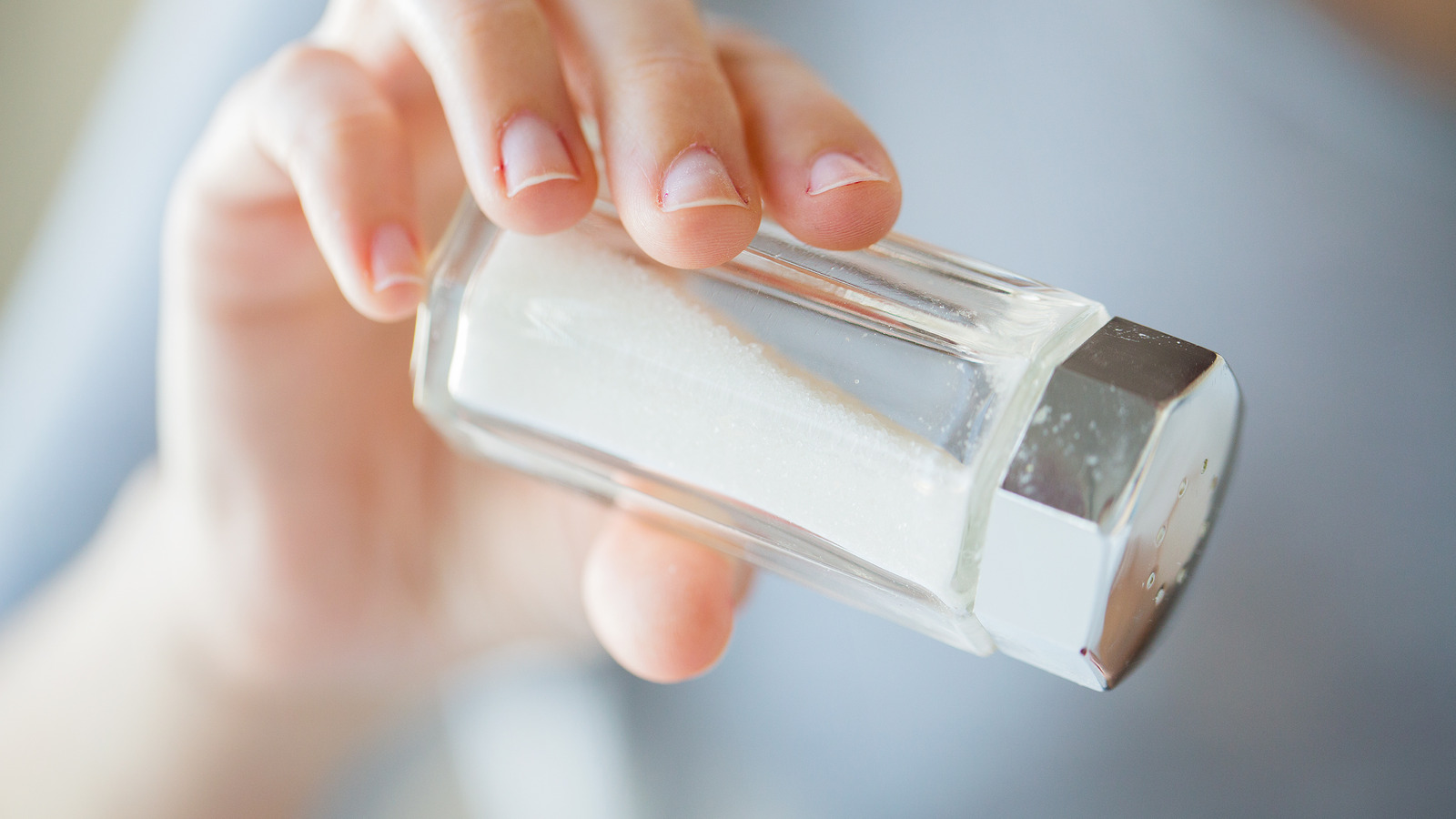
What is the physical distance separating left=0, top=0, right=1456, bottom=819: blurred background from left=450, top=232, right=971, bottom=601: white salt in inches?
13.8

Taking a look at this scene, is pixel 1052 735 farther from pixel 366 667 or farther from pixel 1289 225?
pixel 366 667

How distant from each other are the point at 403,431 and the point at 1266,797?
0.50 metres

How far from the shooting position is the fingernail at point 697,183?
0.87 ft

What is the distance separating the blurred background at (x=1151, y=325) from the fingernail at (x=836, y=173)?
327 mm

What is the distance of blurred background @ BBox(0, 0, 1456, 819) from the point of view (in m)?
0.49

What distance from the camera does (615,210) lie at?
0.32 metres

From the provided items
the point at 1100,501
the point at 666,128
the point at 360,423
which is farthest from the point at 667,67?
the point at 360,423

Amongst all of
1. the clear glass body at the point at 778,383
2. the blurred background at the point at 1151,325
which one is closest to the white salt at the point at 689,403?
the clear glass body at the point at 778,383

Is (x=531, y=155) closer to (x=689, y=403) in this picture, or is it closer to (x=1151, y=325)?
(x=689, y=403)

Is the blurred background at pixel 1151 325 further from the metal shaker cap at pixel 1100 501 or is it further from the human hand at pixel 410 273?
the metal shaker cap at pixel 1100 501

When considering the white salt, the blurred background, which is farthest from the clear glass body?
the blurred background

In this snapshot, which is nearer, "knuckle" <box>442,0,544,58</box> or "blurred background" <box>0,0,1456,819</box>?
"knuckle" <box>442,0,544,58</box>

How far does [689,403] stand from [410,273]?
4.4 inches

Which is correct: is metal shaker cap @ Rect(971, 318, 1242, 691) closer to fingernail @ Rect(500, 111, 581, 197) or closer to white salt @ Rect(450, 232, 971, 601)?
white salt @ Rect(450, 232, 971, 601)
